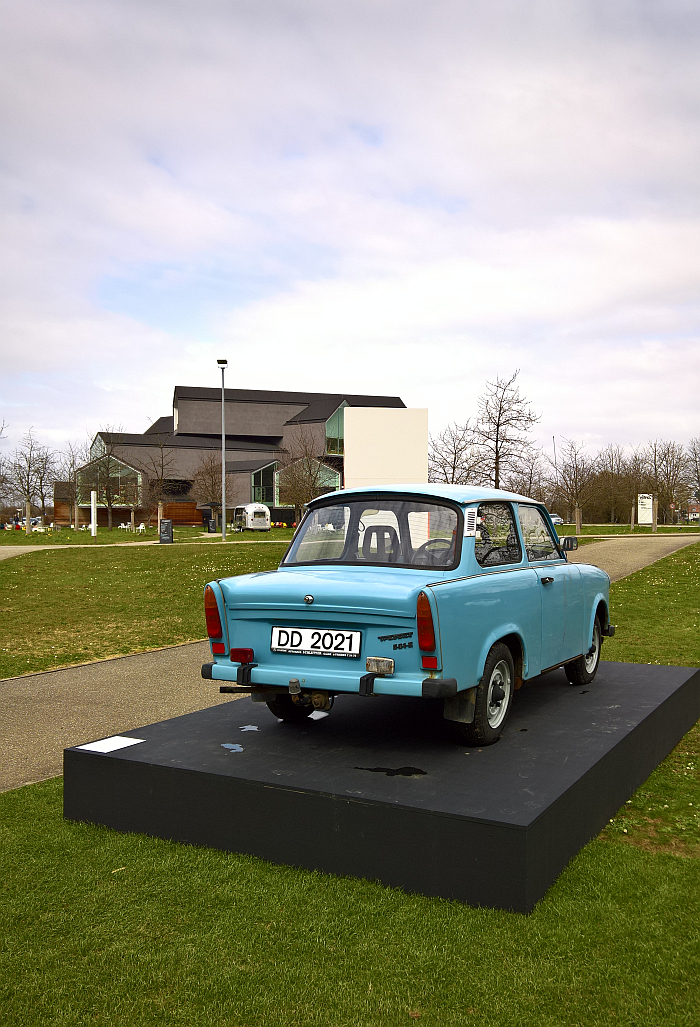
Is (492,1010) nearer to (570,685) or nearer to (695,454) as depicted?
(570,685)

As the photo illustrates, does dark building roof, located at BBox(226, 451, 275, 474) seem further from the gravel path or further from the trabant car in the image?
the trabant car

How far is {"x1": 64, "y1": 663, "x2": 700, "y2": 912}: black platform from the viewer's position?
143 inches

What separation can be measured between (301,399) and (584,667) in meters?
99.6

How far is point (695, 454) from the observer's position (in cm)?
7731

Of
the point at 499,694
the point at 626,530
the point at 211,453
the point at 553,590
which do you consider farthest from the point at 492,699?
the point at 211,453

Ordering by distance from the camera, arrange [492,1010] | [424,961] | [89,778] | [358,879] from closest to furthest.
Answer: [492,1010]
[424,961]
[358,879]
[89,778]

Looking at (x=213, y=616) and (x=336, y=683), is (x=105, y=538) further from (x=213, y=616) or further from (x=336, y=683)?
(x=336, y=683)

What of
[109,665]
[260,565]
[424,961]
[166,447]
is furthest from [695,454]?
[424,961]

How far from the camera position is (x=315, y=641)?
181 inches

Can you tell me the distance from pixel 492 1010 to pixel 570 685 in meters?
4.07

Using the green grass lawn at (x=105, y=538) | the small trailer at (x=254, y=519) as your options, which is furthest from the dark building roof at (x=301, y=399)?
the green grass lawn at (x=105, y=538)

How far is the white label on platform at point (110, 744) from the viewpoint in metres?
4.73

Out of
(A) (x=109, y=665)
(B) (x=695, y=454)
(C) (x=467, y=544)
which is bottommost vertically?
(A) (x=109, y=665)

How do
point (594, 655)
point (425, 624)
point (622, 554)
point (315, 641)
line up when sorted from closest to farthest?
1. point (425, 624)
2. point (315, 641)
3. point (594, 655)
4. point (622, 554)
